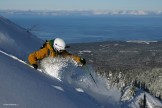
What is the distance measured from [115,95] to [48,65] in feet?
11.2

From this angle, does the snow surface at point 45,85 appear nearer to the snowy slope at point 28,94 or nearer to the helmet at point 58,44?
the snowy slope at point 28,94

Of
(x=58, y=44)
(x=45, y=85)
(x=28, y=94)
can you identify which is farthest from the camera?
(x=58, y=44)

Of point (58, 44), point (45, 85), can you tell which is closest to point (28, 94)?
point (45, 85)

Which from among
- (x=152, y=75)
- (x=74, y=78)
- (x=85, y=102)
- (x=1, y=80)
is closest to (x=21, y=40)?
(x=74, y=78)

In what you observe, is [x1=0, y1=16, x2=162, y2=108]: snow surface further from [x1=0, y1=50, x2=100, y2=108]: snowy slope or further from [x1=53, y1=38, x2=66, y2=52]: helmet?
[x1=53, y1=38, x2=66, y2=52]: helmet

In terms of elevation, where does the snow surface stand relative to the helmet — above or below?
below

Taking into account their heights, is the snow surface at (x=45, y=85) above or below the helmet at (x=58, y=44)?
below

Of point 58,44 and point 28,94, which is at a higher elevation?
point 58,44

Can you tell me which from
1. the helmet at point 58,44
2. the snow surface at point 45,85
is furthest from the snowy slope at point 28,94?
the helmet at point 58,44

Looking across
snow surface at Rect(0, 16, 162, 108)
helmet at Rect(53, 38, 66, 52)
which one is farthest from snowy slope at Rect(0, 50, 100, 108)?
helmet at Rect(53, 38, 66, 52)

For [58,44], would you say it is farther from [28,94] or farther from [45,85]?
[28,94]

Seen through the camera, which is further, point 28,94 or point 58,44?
point 58,44

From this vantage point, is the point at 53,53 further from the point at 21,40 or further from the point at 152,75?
the point at 152,75

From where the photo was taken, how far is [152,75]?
148m
